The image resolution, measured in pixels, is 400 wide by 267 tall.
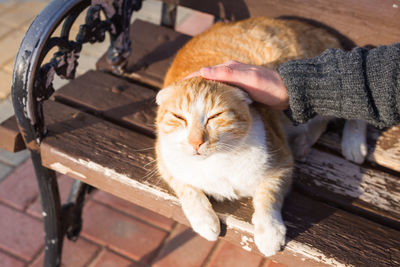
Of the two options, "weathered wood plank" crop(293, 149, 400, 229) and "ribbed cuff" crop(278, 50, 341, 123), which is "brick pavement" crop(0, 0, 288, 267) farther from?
"ribbed cuff" crop(278, 50, 341, 123)

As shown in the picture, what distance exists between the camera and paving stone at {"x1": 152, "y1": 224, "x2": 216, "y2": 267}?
2.21 meters

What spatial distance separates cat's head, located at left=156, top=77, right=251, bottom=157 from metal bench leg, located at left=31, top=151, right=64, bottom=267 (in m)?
0.60

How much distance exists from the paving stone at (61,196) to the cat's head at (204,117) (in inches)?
50.3

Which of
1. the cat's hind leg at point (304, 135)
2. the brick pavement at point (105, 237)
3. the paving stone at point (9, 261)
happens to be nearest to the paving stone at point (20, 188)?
the brick pavement at point (105, 237)

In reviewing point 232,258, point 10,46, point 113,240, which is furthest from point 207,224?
point 10,46

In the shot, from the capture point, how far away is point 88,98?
1893 millimetres

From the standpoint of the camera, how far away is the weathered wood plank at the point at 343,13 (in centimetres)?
188

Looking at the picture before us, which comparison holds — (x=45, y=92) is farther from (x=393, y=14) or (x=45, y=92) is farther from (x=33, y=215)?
(x=393, y=14)

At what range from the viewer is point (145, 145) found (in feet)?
5.55

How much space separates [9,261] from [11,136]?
2.88ft

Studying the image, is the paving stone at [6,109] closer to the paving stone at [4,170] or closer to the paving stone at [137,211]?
the paving stone at [4,170]

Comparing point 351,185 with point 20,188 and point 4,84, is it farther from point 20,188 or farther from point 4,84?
point 4,84

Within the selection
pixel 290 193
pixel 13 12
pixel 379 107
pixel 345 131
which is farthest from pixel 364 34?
pixel 13 12

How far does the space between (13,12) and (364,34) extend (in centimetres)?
351
